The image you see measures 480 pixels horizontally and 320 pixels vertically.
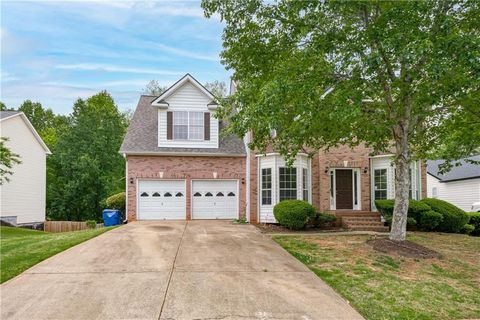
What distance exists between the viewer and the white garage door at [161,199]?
1711 centimetres

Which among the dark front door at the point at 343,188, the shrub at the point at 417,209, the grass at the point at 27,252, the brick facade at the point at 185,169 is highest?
the brick facade at the point at 185,169

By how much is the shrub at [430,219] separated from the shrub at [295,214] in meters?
4.41

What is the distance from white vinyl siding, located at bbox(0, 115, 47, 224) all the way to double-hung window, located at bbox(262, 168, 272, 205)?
42.8 ft

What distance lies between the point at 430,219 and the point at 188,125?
451 inches

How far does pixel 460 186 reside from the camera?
84.8ft

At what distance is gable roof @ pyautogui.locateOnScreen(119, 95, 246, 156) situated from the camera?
55.9 feet

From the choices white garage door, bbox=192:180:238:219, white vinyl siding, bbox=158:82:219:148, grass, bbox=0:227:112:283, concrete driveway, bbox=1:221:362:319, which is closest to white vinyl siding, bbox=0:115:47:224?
white vinyl siding, bbox=158:82:219:148

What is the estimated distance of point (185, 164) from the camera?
57.1 feet

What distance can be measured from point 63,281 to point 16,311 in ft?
4.49

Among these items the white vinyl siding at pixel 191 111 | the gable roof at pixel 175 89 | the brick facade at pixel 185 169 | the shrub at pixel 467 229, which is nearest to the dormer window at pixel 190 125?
the white vinyl siding at pixel 191 111

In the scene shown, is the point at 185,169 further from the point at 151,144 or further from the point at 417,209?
the point at 417,209

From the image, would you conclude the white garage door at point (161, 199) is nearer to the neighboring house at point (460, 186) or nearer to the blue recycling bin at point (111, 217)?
the blue recycling bin at point (111, 217)

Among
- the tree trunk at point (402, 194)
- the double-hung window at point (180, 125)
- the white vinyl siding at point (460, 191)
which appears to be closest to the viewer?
the tree trunk at point (402, 194)

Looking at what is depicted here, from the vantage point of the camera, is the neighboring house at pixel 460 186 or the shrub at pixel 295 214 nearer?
the shrub at pixel 295 214
